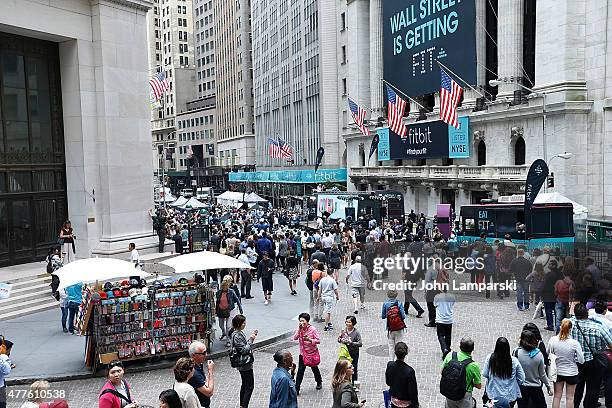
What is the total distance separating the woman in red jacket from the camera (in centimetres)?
714

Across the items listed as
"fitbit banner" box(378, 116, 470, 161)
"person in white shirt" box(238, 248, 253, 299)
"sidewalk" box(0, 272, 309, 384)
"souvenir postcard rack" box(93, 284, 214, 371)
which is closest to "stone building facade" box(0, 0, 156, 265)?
"sidewalk" box(0, 272, 309, 384)

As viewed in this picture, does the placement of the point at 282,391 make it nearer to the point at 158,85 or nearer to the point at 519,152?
the point at 158,85

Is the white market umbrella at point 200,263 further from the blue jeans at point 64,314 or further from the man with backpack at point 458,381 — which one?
the man with backpack at point 458,381

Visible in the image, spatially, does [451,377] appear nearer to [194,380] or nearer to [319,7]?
[194,380]

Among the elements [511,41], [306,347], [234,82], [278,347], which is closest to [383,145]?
[511,41]

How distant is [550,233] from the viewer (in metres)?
23.5

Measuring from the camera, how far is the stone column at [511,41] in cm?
3631

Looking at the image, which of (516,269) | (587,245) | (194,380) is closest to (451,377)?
(194,380)

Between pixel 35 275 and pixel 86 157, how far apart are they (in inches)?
181

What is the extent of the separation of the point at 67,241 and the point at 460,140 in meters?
29.1

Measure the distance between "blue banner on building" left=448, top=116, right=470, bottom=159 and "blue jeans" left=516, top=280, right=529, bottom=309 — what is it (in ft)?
81.1

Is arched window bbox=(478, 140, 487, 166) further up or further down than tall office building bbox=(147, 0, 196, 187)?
further down

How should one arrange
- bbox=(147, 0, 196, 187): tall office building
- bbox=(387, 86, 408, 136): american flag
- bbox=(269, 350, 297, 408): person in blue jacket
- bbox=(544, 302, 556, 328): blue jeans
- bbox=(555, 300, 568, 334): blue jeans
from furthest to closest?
bbox=(147, 0, 196, 187): tall office building < bbox=(387, 86, 408, 136): american flag < bbox=(544, 302, 556, 328): blue jeans < bbox=(555, 300, 568, 334): blue jeans < bbox=(269, 350, 297, 408): person in blue jacket

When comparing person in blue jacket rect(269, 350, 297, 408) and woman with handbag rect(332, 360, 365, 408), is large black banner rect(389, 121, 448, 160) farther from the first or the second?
woman with handbag rect(332, 360, 365, 408)
